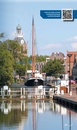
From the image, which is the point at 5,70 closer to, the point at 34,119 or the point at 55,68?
the point at 34,119

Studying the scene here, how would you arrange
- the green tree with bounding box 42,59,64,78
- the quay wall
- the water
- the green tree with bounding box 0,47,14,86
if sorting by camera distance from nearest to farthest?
1. the water
2. the quay wall
3. the green tree with bounding box 0,47,14,86
4. the green tree with bounding box 42,59,64,78

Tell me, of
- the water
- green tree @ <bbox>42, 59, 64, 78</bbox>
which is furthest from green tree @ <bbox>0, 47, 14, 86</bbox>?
green tree @ <bbox>42, 59, 64, 78</bbox>

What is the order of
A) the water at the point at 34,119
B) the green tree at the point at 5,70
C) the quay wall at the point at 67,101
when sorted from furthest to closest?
the green tree at the point at 5,70 < the quay wall at the point at 67,101 < the water at the point at 34,119

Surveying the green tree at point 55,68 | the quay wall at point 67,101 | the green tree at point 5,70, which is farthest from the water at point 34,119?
the green tree at point 55,68

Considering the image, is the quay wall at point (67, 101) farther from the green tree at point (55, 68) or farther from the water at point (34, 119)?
the green tree at point (55, 68)

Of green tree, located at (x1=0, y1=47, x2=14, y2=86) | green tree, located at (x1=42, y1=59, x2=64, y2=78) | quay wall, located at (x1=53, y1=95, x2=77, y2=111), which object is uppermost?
green tree, located at (x1=0, y1=47, x2=14, y2=86)

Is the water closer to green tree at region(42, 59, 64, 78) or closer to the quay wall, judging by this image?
the quay wall

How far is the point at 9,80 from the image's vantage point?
57.8 metres

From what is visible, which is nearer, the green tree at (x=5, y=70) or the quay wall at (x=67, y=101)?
the quay wall at (x=67, y=101)

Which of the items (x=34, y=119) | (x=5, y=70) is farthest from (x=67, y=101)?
(x=5, y=70)

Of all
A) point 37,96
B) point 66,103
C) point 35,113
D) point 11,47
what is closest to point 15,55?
point 11,47

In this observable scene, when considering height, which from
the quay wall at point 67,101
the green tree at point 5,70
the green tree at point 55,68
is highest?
the green tree at point 5,70

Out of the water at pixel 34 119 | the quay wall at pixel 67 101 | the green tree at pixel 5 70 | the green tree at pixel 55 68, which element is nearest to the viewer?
the water at pixel 34 119

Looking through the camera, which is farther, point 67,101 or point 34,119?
point 67,101
